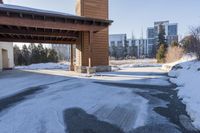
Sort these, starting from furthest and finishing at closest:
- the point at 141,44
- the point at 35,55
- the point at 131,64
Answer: the point at 141,44 → the point at 35,55 → the point at 131,64

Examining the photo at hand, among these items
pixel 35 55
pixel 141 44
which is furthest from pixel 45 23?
pixel 141 44

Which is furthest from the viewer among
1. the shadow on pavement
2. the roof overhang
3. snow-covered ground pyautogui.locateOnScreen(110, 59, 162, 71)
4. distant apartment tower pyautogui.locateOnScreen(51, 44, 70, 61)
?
distant apartment tower pyautogui.locateOnScreen(51, 44, 70, 61)

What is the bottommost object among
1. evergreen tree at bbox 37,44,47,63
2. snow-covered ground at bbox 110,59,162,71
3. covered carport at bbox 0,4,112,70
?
snow-covered ground at bbox 110,59,162,71

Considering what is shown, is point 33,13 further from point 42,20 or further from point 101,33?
point 101,33

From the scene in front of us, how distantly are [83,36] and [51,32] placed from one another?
8.47ft

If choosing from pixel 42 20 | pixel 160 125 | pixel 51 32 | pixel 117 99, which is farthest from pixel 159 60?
pixel 160 125

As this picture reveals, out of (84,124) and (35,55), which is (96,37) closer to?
(84,124)

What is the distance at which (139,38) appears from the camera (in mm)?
102312

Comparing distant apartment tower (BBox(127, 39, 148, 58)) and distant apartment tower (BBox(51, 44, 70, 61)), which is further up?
distant apartment tower (BBox(127, 39, 148, 58))

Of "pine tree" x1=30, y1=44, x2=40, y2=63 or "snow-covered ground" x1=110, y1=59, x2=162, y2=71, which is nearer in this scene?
"snow-covered ground" x1=110, y1=59, x2=162, y2=71

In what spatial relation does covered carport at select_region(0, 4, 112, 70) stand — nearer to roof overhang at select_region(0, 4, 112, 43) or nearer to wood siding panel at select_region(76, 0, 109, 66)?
roof overhang at select_region(0, 4, 112, 43)

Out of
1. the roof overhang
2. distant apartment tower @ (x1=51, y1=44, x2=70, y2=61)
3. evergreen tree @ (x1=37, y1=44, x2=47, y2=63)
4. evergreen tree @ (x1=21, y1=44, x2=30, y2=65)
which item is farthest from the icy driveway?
distant apartment tower @ (x1=51, y1=44, x2=70, y2=61)

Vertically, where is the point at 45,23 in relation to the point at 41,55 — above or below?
above

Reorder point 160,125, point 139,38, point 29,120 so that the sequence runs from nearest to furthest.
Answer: point 160,125 → point 29,120 → point 139,38
